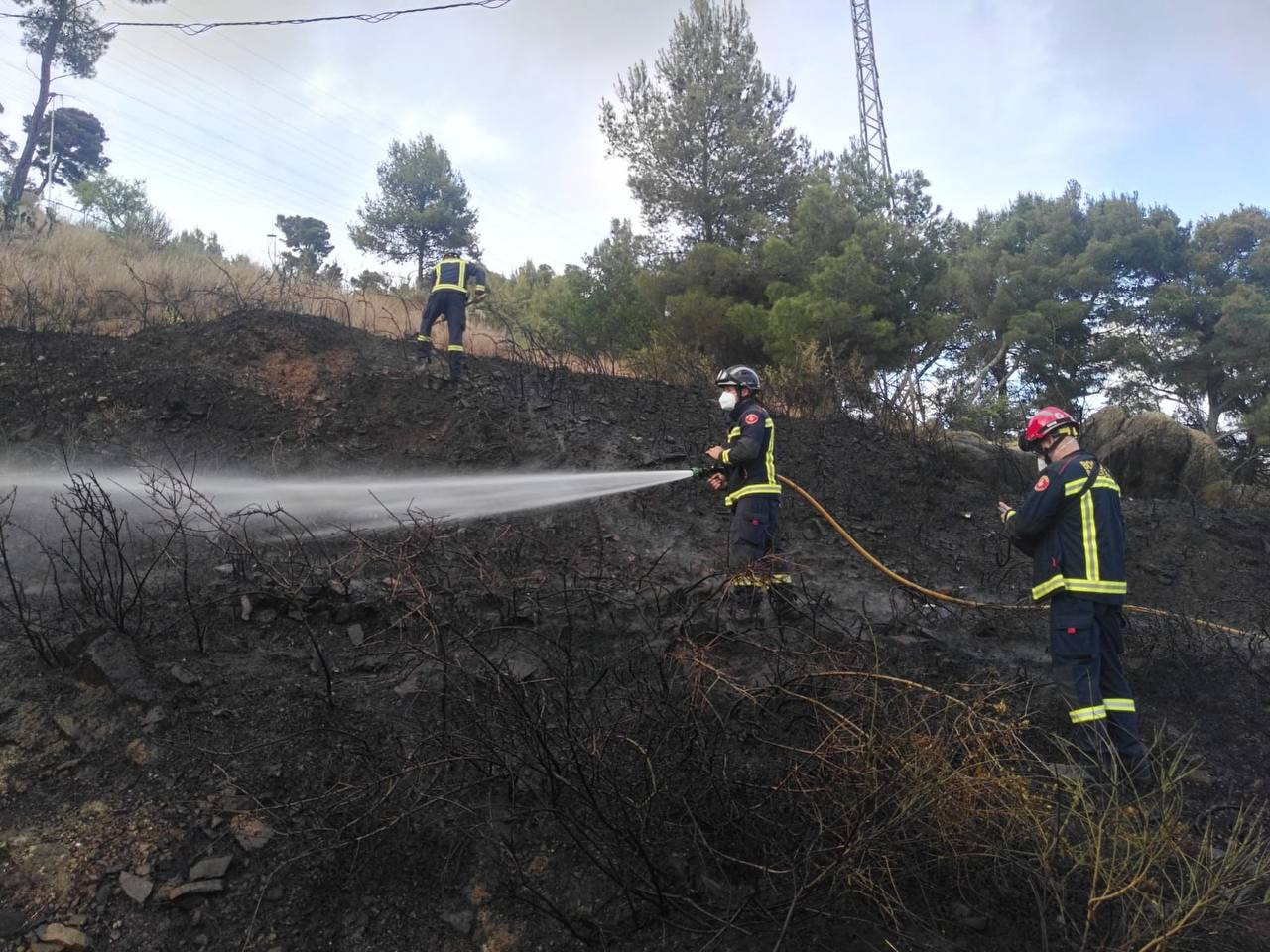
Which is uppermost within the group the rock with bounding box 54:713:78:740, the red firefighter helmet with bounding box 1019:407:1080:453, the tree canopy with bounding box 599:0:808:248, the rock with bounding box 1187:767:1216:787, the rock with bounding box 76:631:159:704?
the tree canopy with bounding box 599:0:808:248

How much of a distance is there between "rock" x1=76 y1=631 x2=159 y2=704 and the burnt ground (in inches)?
0.6

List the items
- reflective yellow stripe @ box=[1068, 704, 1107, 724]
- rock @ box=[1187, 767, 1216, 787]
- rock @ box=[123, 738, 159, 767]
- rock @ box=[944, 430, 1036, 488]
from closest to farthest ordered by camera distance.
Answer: rock @ box=[123, 738, 159, 767]
reflective yellow stripe @ box=[1068, 704, 1107, 724]
rock @ box=[1187, 767, 1216, 787]
rock @ box=[944, 430, 1036, 488]

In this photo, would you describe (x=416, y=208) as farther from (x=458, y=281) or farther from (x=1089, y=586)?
(x=1089, y=586)

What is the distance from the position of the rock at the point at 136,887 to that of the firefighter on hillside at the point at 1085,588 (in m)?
4.26

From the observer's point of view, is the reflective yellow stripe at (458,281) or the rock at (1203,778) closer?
the rock at (1203,778)

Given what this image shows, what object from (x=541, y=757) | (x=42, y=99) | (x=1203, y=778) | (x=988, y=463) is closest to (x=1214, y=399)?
(x=988, y=463)

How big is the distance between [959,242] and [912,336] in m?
10.6

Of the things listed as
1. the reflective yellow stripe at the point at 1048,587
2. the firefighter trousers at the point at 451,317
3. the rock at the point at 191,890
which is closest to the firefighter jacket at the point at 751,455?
the reflective yellow stripe at the point at 1048,587

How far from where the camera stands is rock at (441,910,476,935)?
281cm

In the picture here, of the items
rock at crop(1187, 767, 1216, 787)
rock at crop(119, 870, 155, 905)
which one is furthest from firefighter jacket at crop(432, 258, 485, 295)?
rock at crop(1187, 767, 1216, 787)

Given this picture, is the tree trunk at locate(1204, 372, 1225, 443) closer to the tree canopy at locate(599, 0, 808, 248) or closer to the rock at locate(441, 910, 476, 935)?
the tree canopy at locate(599, 0, 808, 248)

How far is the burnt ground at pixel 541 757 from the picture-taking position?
268 centimetres

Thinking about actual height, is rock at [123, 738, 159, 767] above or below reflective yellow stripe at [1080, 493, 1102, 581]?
below

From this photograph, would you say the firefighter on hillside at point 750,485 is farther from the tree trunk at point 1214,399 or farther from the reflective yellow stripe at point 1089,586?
the tree trunk at point 1214,399
